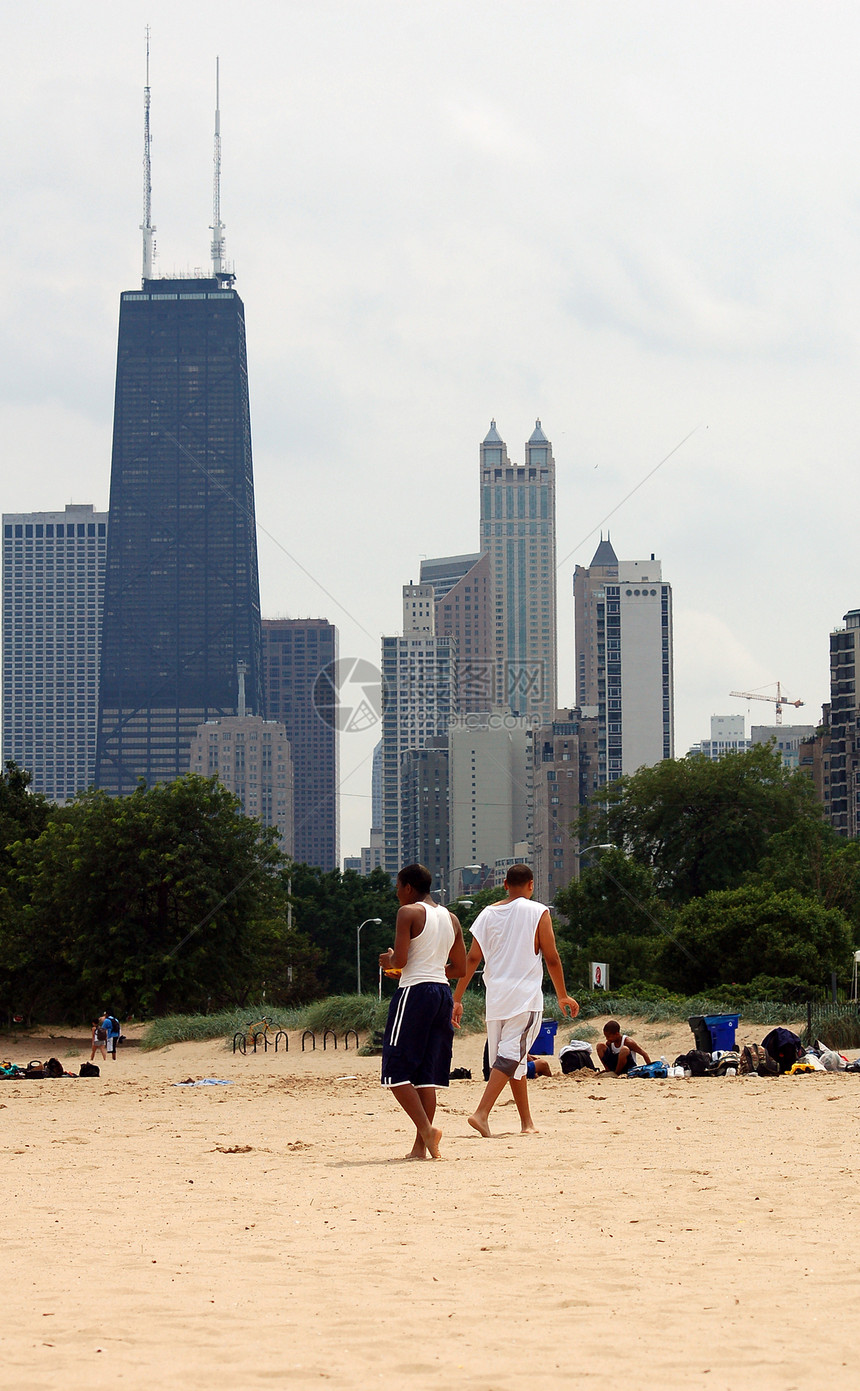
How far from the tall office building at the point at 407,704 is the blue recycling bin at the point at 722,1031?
383 feet

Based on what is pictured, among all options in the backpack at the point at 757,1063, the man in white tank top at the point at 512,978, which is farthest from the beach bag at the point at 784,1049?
the man in white tank top at the point at 512,978

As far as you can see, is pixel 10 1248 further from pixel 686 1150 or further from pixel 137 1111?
pixel 137 1111

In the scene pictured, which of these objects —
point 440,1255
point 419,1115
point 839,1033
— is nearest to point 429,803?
point 839,1033

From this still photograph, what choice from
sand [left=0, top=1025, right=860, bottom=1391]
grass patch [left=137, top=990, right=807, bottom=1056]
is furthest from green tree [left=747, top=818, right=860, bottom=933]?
sand [left=0, top=1025, right=860, bottom=1391]

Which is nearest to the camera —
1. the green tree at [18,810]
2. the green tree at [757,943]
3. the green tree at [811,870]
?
the green tree at [757,943]

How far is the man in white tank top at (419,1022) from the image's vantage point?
788 centimetres

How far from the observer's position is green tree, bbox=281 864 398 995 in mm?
65875

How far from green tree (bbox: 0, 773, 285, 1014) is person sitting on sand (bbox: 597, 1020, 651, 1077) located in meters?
22.1

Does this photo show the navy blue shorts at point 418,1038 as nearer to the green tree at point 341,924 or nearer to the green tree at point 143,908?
the green tree at point 143,908

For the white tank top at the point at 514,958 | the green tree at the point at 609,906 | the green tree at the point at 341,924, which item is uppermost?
the white tank top at the point at 514,958

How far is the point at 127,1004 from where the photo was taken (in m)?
35.9

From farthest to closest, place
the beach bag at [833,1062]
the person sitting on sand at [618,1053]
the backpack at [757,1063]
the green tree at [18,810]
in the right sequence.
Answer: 1. the green tree at [18,810]
2. the person sitting on sand at [618,1053]
3. the beach bag at [833,1062]
4. the backpack at [757,1063]

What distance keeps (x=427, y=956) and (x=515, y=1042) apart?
3.60ft

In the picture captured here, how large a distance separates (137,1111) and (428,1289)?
789cm
